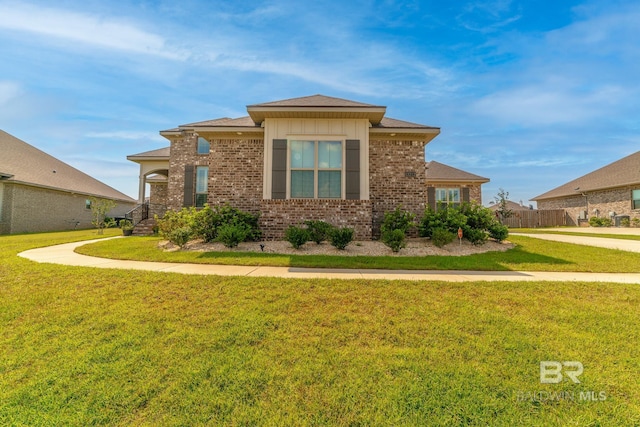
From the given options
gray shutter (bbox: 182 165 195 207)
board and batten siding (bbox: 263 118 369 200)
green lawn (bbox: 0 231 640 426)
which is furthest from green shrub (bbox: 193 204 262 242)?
gray shutter (bbox: 182 165 195 207)

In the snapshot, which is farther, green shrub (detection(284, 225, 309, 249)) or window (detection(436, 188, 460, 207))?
window (detection(436, 188, 460, 207))

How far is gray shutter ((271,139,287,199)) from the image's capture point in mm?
9492

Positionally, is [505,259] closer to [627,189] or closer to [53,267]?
[53,267]

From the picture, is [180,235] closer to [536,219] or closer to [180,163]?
[180,163]

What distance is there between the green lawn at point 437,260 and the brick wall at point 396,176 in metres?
3.48

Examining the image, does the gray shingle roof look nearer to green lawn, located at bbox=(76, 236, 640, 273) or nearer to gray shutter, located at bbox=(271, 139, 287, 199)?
gray shutter, located at bbox=(271, 139, 287, 199)

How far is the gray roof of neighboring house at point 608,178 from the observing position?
19825 mm

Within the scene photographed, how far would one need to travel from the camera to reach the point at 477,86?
41.5ft

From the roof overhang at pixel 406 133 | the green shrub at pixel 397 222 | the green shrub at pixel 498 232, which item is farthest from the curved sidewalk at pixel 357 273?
the roof overhang at pixel 406 133

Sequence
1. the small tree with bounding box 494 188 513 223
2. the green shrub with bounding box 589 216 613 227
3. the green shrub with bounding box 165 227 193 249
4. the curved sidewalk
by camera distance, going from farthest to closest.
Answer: the small tree with bounding box 494 188 513 223 < the green shrub with bounding box 589 216 613 227 < the green shrub with bounding box 165 227 193 249 < the curved sidewalk

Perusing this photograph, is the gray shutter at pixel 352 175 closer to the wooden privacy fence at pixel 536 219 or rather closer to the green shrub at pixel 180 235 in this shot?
the green shrub at pixel 180 235

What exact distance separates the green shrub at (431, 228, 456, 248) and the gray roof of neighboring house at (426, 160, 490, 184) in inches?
461

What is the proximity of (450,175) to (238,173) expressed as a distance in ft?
52.4

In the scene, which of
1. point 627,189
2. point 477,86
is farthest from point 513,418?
point 627,189
